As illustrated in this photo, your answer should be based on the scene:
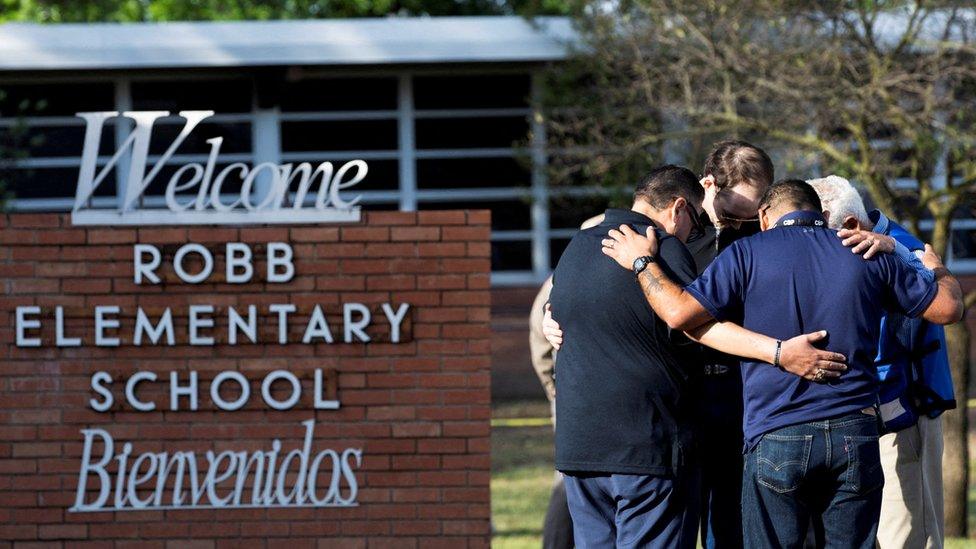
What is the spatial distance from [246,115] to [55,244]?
7.68 meters

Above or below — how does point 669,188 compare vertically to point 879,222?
above

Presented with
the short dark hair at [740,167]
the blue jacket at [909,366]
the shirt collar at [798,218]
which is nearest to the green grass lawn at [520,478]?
the blue jacket at [909,366]

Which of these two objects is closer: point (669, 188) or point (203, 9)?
point (669, 188)

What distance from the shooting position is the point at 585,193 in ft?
38.9

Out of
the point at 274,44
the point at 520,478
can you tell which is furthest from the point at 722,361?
the point at 274,44

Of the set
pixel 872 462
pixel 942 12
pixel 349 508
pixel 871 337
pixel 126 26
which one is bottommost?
pixel 349 508

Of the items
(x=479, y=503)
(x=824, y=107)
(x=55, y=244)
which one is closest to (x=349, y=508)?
(x=479, y=503)

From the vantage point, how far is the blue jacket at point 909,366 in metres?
4.44

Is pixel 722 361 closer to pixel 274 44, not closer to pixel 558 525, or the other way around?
pixel 558 525

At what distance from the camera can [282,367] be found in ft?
20.1

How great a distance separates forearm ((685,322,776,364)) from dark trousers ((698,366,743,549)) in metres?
0.42

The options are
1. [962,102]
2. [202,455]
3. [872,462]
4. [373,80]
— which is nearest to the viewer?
[872,462]

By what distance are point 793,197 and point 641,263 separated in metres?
0.53

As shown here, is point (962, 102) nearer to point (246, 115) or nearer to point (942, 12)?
point (942, 12)
